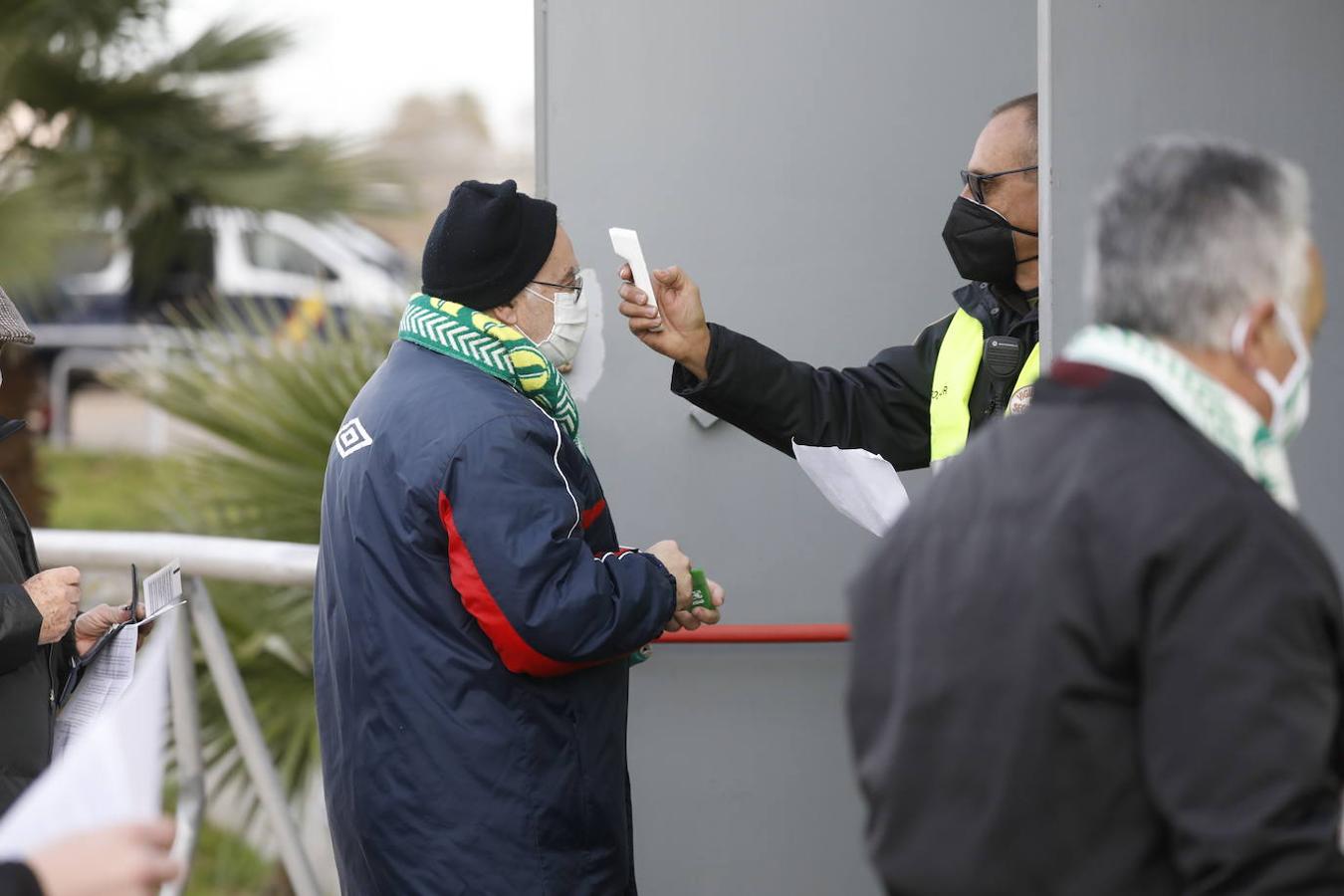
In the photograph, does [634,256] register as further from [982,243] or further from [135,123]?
[135,123]

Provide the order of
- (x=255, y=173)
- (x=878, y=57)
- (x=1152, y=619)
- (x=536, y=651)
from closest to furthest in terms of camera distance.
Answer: (x=1152, y=619) < (x=536, y=651) < (x=878, y=57) < (x=255, y=173)

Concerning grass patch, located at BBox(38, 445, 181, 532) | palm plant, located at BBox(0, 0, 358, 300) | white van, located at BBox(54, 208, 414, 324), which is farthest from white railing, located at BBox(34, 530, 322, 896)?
white van, located at BBox(54, 208, 414, 324)

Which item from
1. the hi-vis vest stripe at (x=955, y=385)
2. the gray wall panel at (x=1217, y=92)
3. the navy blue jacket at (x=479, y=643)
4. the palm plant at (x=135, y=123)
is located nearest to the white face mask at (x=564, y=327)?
the navy blue jacket at (x=479, y=643)

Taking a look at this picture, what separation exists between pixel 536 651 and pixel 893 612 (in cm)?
111

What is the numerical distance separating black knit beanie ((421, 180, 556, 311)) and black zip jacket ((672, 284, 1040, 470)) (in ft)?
1.32

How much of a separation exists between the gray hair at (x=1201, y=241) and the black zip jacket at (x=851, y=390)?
53.0 inches

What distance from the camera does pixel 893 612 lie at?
5.13ft

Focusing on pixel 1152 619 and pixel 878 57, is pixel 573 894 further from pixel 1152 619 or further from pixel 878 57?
pixel 878 57

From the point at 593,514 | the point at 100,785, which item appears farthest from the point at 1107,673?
the point at 593,514

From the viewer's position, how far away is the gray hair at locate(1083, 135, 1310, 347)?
1495 mm

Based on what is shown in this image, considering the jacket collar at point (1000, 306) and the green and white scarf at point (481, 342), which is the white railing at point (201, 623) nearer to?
the green and white scarf at point (481, 342)

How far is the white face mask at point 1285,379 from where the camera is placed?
1.49 metres

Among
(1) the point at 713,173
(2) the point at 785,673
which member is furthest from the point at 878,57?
(2) the point at 785,673

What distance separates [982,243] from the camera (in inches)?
119
